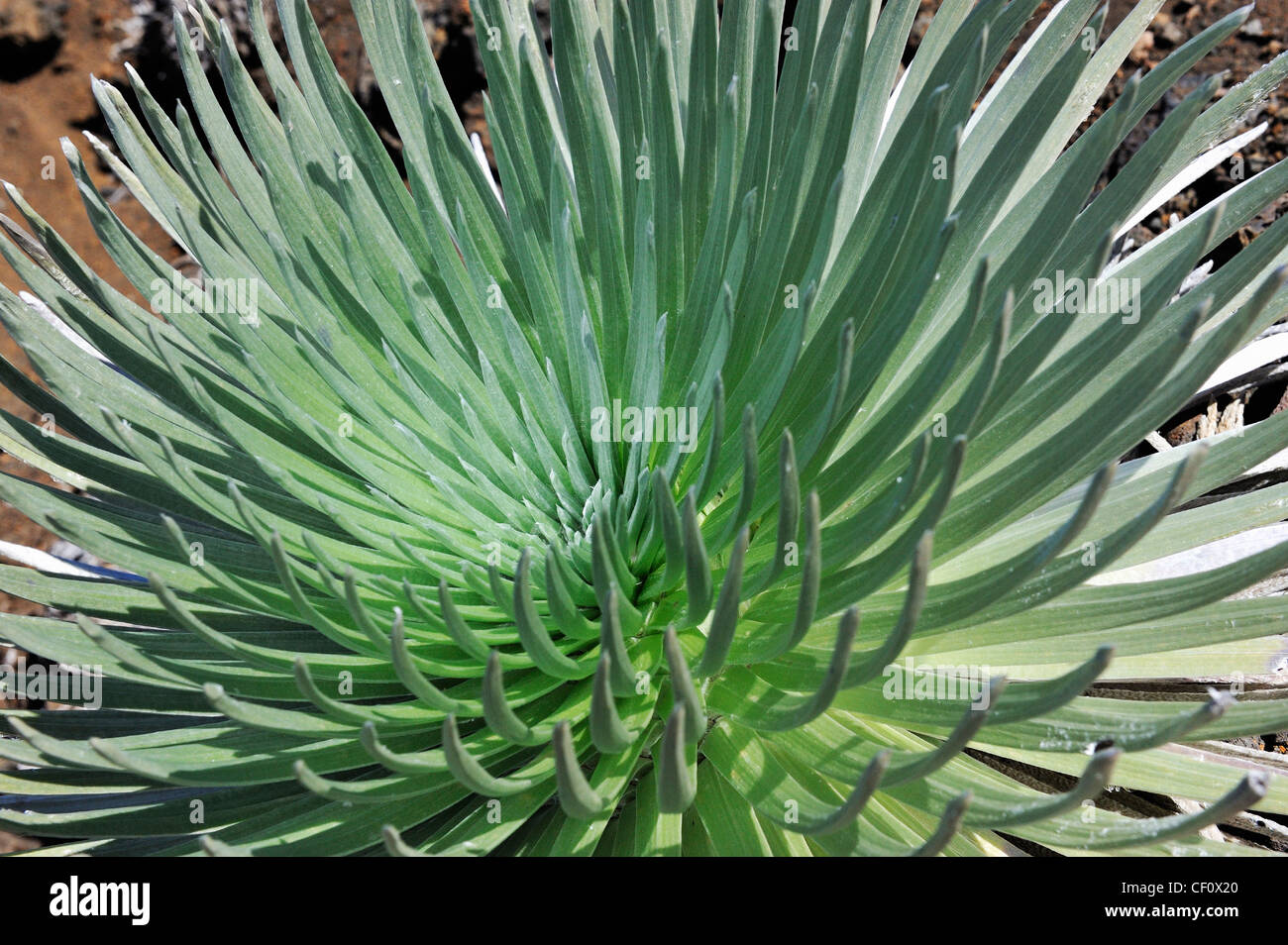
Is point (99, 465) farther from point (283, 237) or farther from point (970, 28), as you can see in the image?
point (970, 28)

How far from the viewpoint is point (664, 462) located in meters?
1.05

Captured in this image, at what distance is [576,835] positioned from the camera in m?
0.87

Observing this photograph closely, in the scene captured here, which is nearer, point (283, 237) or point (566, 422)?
point (566, 422)

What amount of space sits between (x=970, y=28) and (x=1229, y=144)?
628 millimetres

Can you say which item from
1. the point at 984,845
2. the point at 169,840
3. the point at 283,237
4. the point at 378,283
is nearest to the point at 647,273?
Result: the point at 378,283

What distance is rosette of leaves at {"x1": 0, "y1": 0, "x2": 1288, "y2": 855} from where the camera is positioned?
2.57ft

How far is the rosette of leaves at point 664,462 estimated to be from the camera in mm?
784

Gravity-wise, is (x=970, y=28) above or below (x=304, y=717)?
above

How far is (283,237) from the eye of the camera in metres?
1.21
